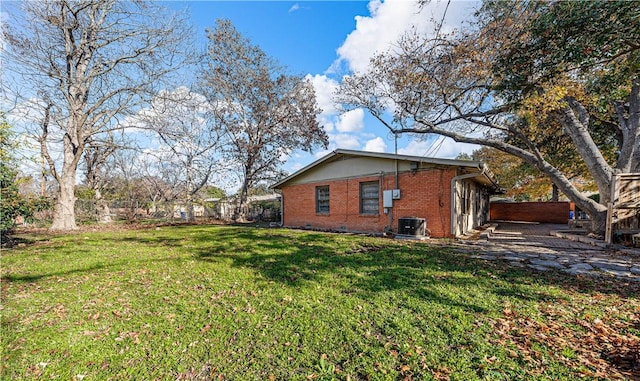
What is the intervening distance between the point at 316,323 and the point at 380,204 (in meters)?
8.00

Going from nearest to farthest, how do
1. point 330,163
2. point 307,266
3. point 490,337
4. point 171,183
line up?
1. point 490,337
2. point 307,266
3. point 330,163
4. point 171,183

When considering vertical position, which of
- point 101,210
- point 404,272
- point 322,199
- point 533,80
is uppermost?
point 533,80

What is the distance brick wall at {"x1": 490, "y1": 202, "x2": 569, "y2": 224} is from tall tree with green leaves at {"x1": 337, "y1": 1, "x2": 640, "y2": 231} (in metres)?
6.77

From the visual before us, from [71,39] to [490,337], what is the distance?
664 inches

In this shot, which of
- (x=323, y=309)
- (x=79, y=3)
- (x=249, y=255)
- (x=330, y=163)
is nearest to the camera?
(x=323, y=309)

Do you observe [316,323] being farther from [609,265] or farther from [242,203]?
[242,203]

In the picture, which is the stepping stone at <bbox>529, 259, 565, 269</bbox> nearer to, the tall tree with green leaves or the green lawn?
the green lawn

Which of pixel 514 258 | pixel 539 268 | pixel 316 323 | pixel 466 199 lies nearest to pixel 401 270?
pixel 316 323

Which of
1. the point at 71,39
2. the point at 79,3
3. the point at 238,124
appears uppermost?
the point at 79,3

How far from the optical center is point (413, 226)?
28.8 ft

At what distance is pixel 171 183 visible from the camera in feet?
78.2

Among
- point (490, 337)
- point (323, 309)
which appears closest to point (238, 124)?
point (323, 309)

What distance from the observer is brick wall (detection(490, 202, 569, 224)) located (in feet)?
60.1

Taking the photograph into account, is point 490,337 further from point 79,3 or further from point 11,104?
point 79,3
